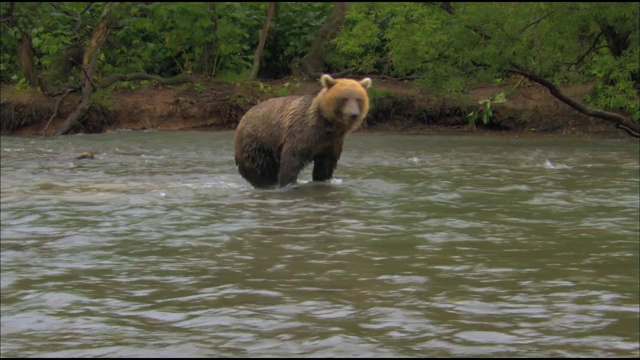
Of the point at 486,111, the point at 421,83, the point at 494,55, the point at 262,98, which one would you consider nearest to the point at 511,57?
the point at 494,55

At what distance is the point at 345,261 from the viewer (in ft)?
19.1

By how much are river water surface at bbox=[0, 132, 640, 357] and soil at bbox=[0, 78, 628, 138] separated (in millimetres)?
6483

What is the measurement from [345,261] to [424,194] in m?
3.64

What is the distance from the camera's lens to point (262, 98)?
1908 cm

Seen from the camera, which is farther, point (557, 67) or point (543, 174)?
point (557, 67)

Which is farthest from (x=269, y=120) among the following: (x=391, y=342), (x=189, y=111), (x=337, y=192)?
(x=189, y=111)

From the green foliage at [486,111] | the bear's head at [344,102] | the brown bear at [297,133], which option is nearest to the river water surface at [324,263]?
the brown bear at [297,133]

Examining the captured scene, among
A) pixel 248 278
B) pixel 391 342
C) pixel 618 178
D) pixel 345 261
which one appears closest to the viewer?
pixel 391 342

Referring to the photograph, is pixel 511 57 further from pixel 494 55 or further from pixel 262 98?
pixel 262 98

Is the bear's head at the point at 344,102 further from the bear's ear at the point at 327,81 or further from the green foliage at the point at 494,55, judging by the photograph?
the green foliage at the point at 494,55

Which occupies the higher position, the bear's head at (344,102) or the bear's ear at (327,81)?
the bear's ear at (327,81)

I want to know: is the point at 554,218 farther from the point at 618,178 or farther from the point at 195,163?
the point at 195,163

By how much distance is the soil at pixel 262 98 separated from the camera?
18.2 meters

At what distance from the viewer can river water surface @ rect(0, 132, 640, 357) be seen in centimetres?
392
